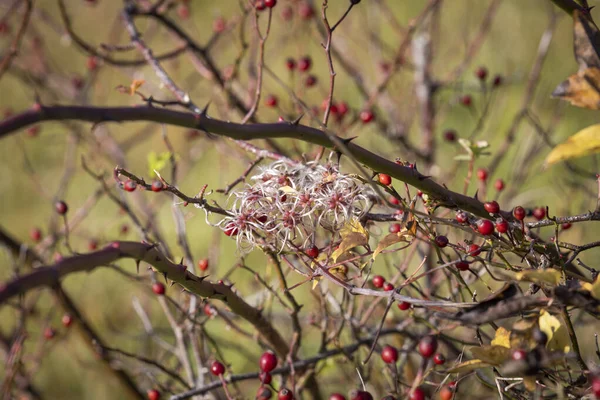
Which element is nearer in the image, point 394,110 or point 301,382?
point 301,382

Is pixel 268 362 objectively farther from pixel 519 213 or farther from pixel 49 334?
pixel 49 334

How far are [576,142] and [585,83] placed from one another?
0.14m

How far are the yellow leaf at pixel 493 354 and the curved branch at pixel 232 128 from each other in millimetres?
281

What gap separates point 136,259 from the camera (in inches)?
32.1

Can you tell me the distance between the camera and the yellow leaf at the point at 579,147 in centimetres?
67

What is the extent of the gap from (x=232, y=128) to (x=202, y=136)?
172 centimetres

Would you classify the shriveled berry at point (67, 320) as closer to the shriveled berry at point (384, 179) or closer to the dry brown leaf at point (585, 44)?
the shriveled berry at point (384, 179)

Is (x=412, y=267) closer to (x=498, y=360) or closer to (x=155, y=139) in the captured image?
(x=498, y=360)

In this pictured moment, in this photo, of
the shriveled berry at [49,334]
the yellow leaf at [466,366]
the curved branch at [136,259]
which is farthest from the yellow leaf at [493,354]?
the shriveled berry at [49,334]

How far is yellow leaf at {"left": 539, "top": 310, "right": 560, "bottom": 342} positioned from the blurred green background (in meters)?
1.35

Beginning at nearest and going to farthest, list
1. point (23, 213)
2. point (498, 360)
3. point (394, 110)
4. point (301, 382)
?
point (498, 360) → point (301, 382) → point (394, 110) → point (23, 213)

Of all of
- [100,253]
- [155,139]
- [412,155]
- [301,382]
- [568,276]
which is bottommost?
[100,253]

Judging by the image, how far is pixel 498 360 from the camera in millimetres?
800

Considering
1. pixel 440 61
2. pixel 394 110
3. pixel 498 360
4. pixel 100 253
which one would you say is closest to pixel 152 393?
pixel 100 253
